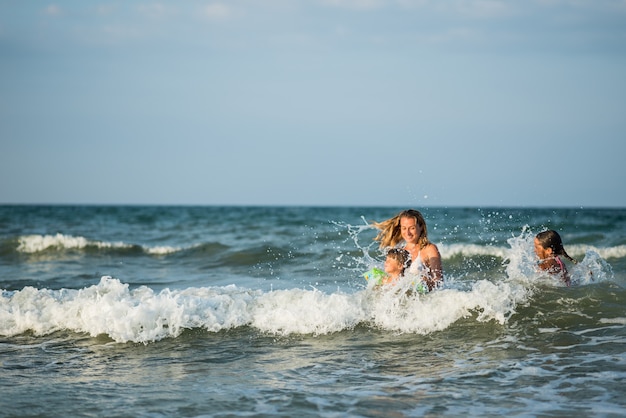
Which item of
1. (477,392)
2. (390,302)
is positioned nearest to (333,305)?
(390,302)

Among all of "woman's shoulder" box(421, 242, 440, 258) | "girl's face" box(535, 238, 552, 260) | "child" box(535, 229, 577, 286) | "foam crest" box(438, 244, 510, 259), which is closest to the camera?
"woman's shoulder" box(421, 242, 440, 258)

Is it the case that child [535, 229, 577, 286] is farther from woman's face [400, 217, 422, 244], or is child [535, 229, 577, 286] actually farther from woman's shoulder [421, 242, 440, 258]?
woman's face [400, 217, 422, 244]

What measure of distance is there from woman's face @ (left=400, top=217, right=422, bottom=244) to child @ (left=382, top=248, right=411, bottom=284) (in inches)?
8.4

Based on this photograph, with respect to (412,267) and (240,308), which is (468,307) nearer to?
(412,267)

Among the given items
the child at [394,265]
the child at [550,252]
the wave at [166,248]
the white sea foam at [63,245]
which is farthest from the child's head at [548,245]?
the white sea foam at [63,245]

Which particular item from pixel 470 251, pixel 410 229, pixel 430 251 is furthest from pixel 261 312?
pixel 470 251

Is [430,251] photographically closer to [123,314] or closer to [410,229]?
[410,229]

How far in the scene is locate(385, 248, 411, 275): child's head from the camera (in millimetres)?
8203

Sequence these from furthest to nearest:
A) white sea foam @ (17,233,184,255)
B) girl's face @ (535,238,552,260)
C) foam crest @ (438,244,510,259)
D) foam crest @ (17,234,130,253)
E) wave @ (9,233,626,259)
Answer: foam crest @ (17,234,130,253), white sea foam @ (17,233,184,255), wave @ (9,233,626,259), foam crest @ (438,244,510,259), girl's face @ (535,238,552,260)

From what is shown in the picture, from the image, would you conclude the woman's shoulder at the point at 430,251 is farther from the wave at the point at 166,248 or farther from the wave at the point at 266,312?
the wave at the point at 166,248

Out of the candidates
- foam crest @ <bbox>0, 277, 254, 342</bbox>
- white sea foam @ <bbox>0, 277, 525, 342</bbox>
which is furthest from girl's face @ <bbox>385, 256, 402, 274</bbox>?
foam crest @ <bbox>0, 277, 254, 342</bbox>

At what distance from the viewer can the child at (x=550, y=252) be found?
9.74 metres

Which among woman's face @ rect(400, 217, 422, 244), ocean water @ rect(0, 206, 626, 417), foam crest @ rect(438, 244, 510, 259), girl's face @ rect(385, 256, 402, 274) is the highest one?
woman's face @ rect(400, 217, 422, 244)

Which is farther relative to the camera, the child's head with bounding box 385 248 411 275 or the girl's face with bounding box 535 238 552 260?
the girl's face with bounding box 535 238 552 260
